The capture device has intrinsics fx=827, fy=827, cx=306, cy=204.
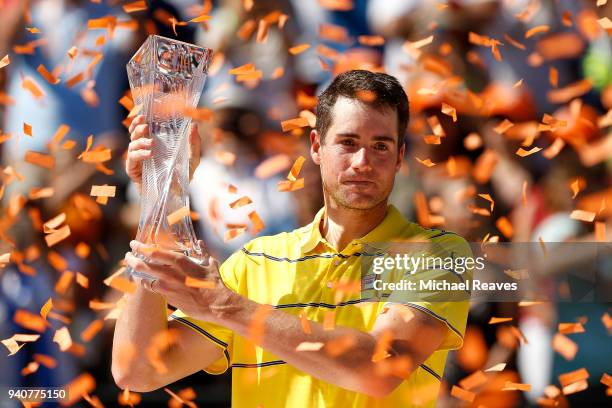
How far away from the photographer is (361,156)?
174 cm

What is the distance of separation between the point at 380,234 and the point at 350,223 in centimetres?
8

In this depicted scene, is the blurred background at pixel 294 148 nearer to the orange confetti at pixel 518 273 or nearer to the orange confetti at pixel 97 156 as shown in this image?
the orange confetti at pixel 97 156

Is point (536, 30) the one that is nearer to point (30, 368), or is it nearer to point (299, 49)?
point (299, 49)

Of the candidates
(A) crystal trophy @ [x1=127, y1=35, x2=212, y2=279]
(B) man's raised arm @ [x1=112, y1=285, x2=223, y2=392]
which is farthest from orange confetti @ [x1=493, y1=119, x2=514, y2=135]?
(A) crystal trophy @ [x1=127, y1=35, x2=212, y2=279]

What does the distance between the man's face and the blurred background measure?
2.07 feet

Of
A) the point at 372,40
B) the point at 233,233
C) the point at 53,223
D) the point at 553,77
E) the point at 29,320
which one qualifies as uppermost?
the point at 553,77

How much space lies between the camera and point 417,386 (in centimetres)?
171

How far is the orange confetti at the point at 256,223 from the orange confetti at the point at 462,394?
2.39ft

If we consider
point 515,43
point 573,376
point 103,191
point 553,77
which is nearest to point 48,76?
point 103,191

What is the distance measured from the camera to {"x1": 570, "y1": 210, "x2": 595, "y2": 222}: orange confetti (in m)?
2.43

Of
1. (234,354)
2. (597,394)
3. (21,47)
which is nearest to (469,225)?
(597,394)

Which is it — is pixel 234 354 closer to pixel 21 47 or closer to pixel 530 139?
pixel 530 139

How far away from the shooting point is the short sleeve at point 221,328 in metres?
1.80

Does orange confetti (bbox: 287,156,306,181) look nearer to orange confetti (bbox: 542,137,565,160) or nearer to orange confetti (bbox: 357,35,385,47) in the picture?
orange confetti (bbox: 357,35,385,47)
